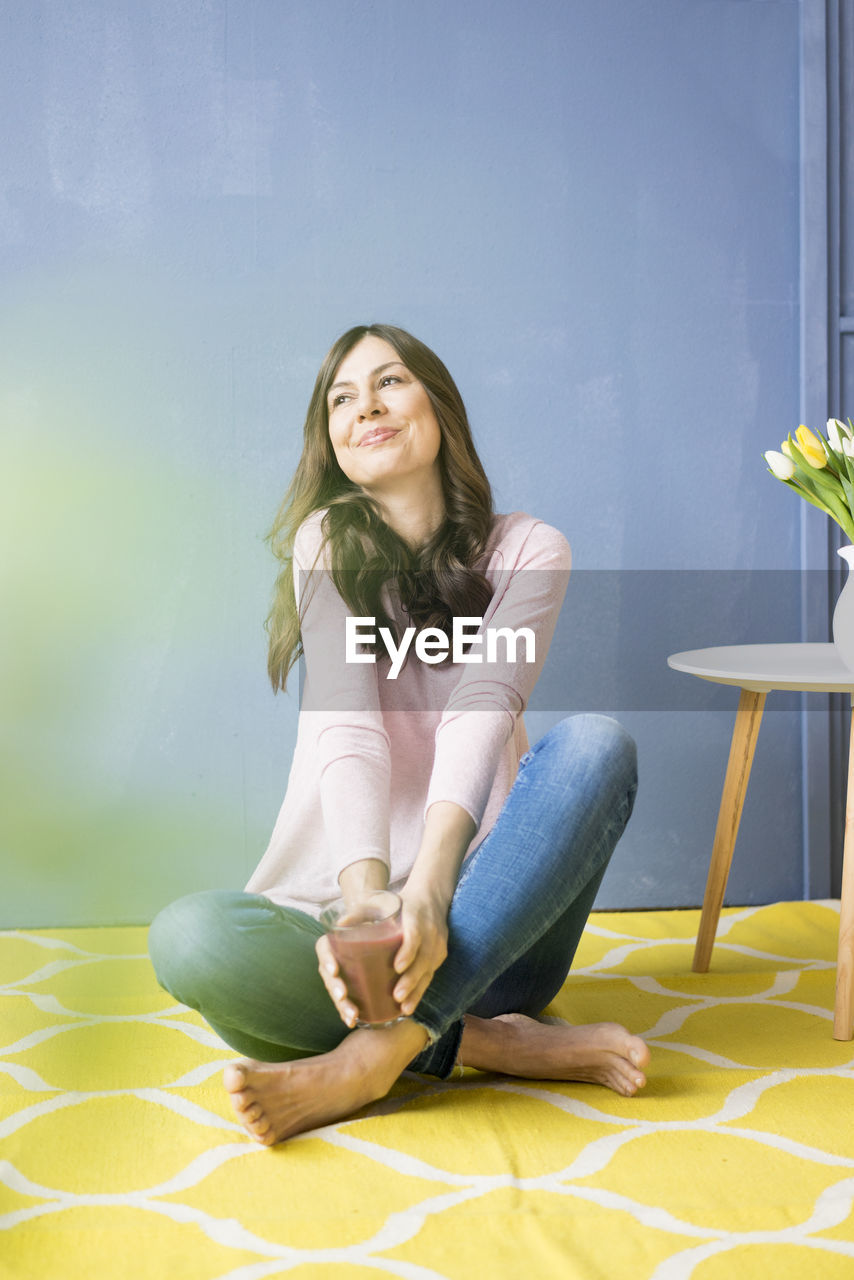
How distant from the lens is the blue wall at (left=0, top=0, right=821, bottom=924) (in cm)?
171

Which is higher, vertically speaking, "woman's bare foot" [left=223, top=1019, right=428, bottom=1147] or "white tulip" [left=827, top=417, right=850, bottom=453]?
"white tulip" [left=827, top=417, right=850, bottom=453]

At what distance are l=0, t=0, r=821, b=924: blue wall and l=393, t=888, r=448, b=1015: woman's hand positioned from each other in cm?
83

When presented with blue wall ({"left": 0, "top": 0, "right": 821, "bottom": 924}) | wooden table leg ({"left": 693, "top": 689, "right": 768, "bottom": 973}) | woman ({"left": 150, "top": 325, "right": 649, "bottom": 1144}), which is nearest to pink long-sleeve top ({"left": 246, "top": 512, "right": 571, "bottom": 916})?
woman ({"left": 150, "top": 325, "right": 649, "bottom": 1144})

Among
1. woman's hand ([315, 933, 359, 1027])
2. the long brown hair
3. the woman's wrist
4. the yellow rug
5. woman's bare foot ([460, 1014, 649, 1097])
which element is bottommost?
the yellow rug

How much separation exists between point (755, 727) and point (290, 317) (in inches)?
36.9

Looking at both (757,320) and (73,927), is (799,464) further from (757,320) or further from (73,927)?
(73,927)

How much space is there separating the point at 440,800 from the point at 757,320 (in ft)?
3.67

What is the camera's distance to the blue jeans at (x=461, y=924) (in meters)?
1.00

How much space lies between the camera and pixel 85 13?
1.69m

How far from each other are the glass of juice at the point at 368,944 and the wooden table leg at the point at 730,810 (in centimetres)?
68

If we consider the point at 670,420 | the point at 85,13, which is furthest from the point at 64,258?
the point at 670,420

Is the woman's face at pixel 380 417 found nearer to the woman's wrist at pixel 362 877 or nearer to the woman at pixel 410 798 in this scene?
the woman at pixel 410 798

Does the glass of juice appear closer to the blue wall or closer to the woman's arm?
the woman's arm

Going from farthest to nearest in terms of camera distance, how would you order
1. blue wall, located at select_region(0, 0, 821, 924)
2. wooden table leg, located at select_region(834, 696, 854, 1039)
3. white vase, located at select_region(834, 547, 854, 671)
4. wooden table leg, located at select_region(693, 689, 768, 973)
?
blue wall, located at select_region(0, 0, 821, 924) → wooden table leg, located at select_region(693, 689, 768, 973) → white vase, located at select_region(834, 547, 854, 671) → wooden table leg, located at select_region(834, 696, 854, 1039)
